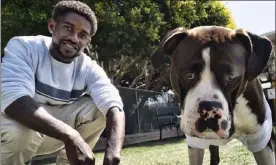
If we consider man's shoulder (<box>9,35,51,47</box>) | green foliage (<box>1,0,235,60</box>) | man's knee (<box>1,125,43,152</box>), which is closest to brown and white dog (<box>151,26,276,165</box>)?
man's shoulder (<box>9,35,51,47</box>)

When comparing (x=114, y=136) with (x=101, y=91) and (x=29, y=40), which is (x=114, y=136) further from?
(x=29, y=40)

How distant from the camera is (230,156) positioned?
15.7 ft

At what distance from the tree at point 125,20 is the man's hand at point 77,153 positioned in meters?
6.62

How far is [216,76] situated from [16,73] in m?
1.15

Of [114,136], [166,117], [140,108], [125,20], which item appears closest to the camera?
[114,136]

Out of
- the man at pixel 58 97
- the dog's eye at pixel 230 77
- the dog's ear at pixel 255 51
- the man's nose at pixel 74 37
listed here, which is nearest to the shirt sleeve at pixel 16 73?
the man at pixel 58 97

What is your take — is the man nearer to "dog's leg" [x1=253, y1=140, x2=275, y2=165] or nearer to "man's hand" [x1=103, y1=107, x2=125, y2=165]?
"man's hand" [x1=103, y1=107, x2=125, y2=165]

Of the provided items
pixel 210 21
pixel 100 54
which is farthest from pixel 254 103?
pixel 210 21

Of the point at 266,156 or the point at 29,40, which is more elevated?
the point at 29,40

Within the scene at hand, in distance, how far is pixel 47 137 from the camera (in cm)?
274

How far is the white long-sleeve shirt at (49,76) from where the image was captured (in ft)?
8.09

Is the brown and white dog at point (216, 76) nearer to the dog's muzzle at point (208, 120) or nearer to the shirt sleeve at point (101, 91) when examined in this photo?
the dog's muzzle at point (208, 120)

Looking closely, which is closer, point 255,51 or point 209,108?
point 209,108

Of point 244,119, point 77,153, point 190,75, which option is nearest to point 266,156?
point 244,119
